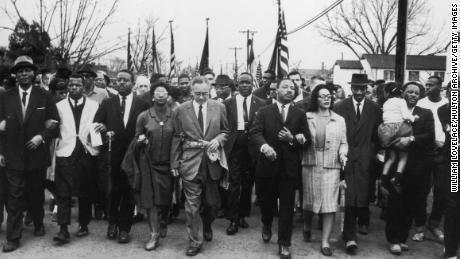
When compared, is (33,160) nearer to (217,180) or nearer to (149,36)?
(217,180)

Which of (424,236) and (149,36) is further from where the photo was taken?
A: (149,36)

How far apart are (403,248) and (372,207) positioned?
2.67 m

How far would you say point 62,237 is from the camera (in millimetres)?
5938

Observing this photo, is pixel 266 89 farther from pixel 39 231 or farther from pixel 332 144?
pixel 39 231

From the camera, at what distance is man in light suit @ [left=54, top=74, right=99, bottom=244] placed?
612 centimetres

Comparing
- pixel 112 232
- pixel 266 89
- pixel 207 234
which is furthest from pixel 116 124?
pixel 266 89

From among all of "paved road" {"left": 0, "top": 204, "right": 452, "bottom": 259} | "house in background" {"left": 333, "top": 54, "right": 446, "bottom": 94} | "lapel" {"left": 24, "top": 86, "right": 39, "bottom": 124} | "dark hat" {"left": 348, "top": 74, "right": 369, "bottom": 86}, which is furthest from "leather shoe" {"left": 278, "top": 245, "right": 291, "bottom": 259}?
"house in background" {"left": 333, "top": 54, "right": 446, "bottom": 94}

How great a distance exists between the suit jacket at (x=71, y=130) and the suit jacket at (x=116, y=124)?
341 mm

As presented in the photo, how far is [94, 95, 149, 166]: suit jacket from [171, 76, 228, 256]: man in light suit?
2.38 feet

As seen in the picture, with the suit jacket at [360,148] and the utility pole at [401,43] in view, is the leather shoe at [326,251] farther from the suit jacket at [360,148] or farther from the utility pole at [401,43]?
the utility pole at [401,43]

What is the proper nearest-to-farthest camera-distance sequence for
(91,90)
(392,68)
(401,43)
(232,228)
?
(232,228) < (91,90) < (401,43) < (392,68)

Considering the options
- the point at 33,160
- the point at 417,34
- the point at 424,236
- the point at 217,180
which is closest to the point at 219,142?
the point at 217,180

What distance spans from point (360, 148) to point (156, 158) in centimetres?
264

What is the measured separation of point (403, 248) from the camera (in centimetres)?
598
